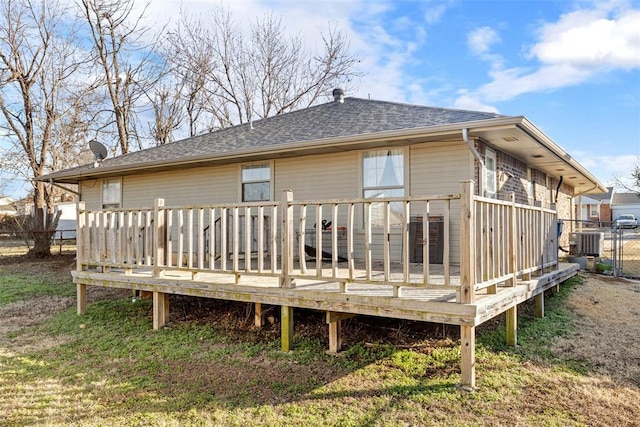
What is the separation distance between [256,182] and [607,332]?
6.23 m

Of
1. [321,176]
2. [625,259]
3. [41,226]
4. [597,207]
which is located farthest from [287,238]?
[597,207]

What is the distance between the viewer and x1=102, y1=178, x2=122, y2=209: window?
422 inches

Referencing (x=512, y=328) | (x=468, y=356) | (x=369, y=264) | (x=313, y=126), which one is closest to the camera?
(x=468, y=356)

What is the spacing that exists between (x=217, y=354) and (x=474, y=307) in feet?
8.91

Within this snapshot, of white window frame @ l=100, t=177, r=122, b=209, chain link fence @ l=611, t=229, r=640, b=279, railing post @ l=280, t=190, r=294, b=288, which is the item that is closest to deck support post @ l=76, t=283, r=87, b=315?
railing post @ l=280, t=190, r=294, b=288

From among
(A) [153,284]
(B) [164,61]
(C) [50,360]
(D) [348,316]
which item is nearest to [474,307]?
(D) [348,316]

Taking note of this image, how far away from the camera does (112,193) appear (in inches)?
430

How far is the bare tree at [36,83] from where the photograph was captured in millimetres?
14484

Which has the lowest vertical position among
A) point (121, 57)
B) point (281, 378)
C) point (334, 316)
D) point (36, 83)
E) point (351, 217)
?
point (281, 378)

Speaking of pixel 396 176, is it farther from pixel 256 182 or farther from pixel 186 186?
pixel 186 186

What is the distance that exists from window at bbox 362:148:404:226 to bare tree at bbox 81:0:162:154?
45.5 feet

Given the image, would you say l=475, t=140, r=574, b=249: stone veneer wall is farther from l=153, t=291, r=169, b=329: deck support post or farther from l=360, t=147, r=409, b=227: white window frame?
l=153, t=291, r=169, b=329: deck support post

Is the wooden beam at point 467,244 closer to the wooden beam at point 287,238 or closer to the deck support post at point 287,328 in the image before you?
the wooden beam at point 287,238

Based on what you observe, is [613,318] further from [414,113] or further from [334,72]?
[334,72]
